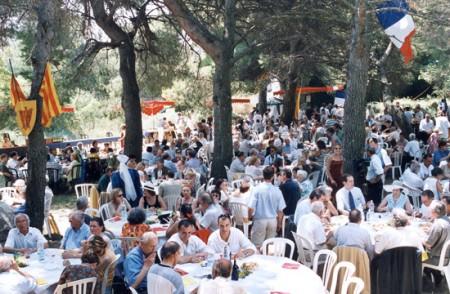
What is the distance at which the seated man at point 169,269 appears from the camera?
5.10 meters

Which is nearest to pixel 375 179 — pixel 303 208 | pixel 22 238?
pixel 303 208

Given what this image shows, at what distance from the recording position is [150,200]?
9.40 m

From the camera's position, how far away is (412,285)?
6461 millimetres

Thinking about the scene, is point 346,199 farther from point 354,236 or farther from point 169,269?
point 169,269

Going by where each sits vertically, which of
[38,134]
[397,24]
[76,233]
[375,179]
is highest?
[397,24]

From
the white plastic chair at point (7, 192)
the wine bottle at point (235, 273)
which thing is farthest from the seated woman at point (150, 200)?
the wine bottle at point (235, 273)

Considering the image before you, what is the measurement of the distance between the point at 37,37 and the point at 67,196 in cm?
711

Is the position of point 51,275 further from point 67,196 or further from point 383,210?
point 67,196

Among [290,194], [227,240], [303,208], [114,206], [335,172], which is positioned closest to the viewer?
[227,240]

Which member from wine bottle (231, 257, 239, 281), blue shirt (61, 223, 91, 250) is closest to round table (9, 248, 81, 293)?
blue shirt (61, 223, 91, 250)

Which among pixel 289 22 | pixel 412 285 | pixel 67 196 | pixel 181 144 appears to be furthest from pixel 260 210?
pixel 181 144

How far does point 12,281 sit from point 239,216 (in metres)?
4.39

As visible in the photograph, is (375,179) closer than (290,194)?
No

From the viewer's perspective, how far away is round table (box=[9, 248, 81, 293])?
5.81 meters
